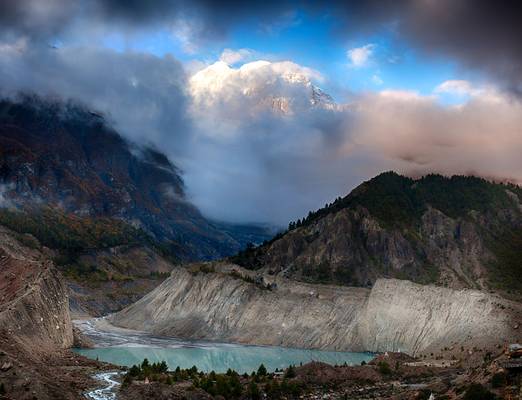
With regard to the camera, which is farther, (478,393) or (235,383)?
(235,383)

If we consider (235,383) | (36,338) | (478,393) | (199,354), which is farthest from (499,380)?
(199,354)

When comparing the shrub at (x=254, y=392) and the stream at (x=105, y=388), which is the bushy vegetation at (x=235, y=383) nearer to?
the shrub at (x=254, y=392)

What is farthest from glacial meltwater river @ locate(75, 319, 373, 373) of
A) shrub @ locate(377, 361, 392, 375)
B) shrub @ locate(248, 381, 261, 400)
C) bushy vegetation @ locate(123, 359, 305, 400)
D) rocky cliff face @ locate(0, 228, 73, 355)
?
shrub @ locate(248, 381, 261, 400)

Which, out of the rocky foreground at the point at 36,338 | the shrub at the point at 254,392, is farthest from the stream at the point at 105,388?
the shrub at the point at 254,392

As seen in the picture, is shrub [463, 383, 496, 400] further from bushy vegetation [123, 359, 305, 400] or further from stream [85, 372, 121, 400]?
stream [85, 372, 121, 400]

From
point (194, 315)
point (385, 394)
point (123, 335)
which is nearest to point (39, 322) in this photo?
point (385, 394)

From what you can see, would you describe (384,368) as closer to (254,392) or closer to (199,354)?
(254,392)
